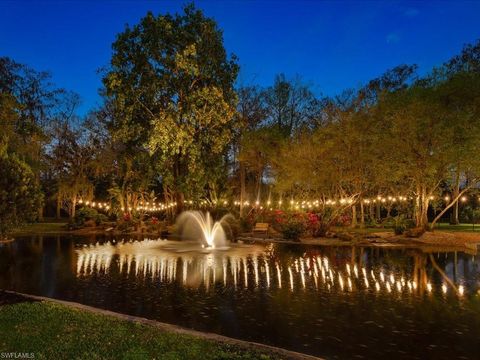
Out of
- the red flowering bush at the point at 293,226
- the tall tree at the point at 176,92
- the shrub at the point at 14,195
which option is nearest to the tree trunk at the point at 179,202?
the tall tree at the point at 176,92

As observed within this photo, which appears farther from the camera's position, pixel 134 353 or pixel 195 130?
pixel 195 130

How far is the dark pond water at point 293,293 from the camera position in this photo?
8.67 metres

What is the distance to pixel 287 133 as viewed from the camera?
47312 millimetres

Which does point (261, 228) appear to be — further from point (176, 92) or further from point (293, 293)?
point (293, 293)

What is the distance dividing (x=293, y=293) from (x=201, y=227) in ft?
70.9

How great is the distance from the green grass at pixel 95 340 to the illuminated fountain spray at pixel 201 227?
64.0 ft

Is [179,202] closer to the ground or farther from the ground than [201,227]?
farther from the ground

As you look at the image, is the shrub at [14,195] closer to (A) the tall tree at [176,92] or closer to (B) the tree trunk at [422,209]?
(A) the tall tree at [176,92]

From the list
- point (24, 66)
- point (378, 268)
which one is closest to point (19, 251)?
point (378, 268)

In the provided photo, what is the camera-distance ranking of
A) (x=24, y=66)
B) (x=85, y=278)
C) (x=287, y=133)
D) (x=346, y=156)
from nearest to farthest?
(x=85, y=278), (x=346, y=156), (x=24, y=66), (x=287, y=133)

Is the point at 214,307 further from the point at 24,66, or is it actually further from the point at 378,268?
the point at 24,66

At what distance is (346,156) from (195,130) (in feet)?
39.6

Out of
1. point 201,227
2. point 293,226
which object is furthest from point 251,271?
point 201,227

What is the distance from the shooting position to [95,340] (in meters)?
7.25
